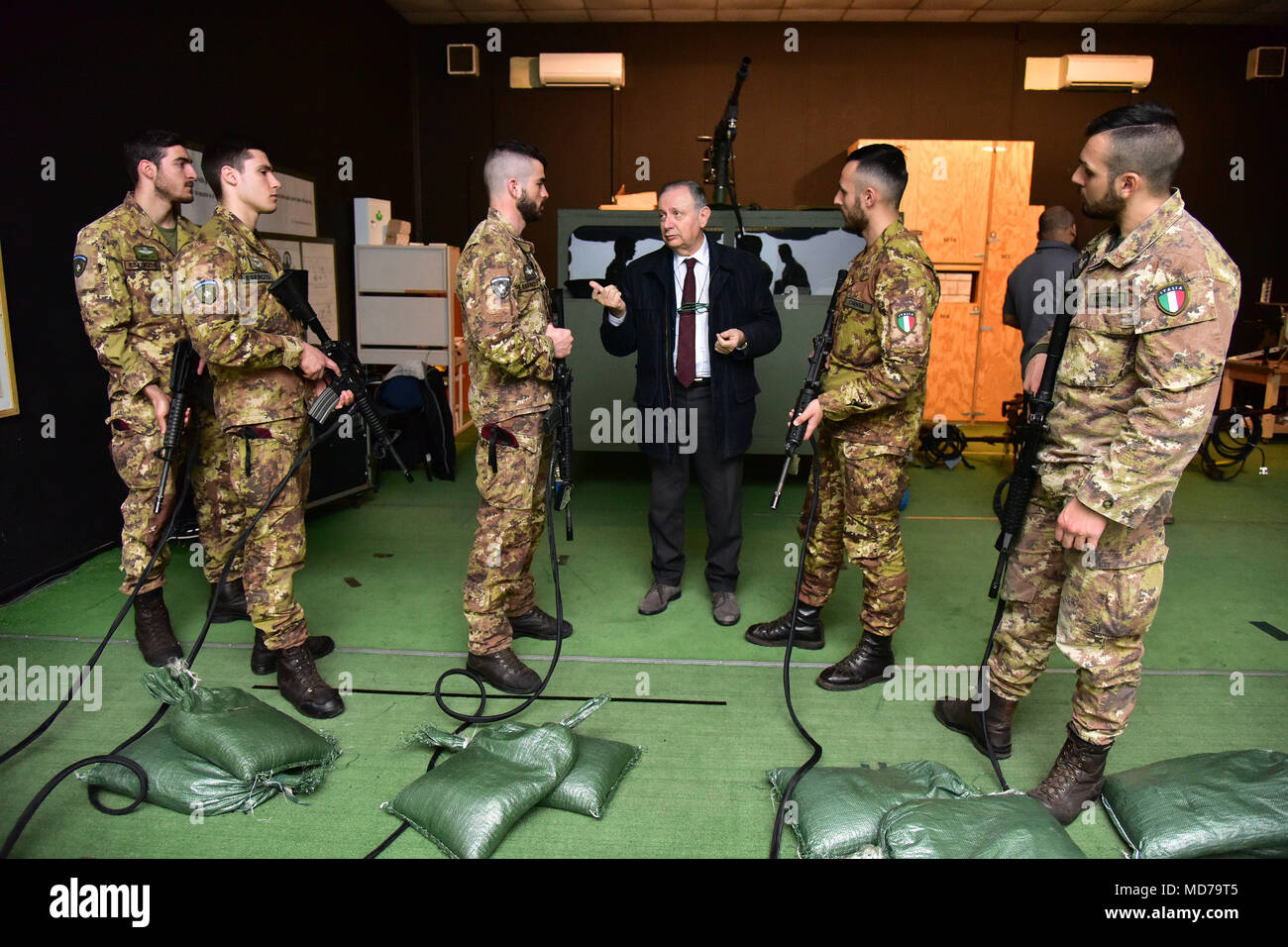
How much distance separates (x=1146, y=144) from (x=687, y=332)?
5.38ft

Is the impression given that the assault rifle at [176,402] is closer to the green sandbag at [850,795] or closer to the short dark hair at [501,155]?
the short dark hair at [501,155]

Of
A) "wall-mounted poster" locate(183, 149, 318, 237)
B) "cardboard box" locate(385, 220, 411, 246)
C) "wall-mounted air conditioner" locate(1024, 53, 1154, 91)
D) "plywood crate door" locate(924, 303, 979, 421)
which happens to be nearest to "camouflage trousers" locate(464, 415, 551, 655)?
"wall-mounted poster" locate(183, 149, 318, 237)

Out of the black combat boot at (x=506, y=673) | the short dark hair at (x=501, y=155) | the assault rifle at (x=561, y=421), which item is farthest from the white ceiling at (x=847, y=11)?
the black combat boot at (x=506, y=673)

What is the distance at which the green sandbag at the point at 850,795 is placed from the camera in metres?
1.96

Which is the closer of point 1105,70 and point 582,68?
point 1105,70

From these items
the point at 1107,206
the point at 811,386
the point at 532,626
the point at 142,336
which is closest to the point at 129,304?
the point at 142,336

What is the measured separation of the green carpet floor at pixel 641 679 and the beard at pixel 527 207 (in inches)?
59.9

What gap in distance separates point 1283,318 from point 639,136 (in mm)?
5250

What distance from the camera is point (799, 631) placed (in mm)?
3135

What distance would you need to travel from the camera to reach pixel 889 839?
6.17ft

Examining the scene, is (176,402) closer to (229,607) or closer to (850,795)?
(229,607)

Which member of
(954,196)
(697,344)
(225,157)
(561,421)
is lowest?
(561,421)
